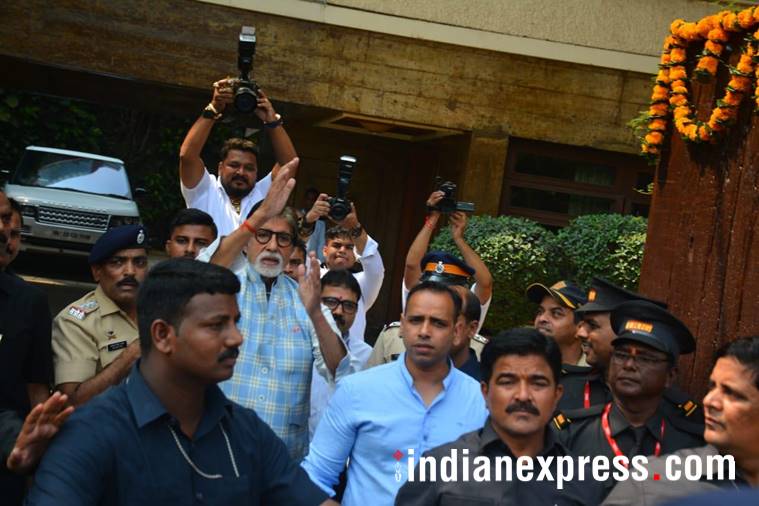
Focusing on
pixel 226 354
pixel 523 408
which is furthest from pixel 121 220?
pixel 226 354

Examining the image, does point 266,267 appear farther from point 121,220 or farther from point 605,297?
point 121,220

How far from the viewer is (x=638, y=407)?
491 centimetres

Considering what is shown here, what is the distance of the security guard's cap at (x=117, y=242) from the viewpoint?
5086 millimetres

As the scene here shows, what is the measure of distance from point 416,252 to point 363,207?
9428 millimetres

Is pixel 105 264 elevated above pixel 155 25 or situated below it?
below

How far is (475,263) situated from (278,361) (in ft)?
9.30

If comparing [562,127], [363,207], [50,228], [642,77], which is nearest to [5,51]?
[50,228]

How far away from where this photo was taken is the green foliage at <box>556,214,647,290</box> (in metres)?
10.4

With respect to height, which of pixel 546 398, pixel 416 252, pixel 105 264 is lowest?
pixel 546 398

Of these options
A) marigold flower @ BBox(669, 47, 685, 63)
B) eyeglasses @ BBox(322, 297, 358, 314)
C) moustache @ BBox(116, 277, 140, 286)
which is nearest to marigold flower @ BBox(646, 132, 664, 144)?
marigold flower @ BBox(669, 47, 685, 63)

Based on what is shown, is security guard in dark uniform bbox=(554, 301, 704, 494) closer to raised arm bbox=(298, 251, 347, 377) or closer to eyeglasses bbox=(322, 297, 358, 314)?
raised arm bbox=(298, 251, 347, 377)

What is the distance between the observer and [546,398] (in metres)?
4.08

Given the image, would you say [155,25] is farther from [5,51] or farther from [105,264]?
[105,264]

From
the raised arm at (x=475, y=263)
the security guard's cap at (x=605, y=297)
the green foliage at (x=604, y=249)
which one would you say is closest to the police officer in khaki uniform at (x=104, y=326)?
the security guard's cap at (x=605, y=297)
